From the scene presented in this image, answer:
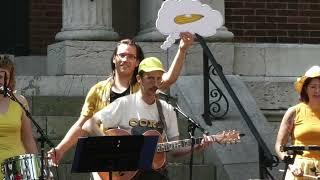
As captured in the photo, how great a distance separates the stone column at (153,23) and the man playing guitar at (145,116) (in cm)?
397

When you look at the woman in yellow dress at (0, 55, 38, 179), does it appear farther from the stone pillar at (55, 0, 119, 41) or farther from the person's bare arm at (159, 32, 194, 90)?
the stone pillar at (55, 0, 119, 41)

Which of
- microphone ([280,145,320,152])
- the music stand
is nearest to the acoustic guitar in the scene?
the music stand

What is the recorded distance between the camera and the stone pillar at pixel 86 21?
35.8ft

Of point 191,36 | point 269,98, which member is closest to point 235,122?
point 269,98

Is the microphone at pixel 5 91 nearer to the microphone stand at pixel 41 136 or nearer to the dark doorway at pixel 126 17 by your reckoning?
the microphone stand at pixel 41 136

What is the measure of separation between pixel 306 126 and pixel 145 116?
4.83 ft

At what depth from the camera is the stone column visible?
11.1 meters

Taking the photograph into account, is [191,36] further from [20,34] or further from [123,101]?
[20,34]

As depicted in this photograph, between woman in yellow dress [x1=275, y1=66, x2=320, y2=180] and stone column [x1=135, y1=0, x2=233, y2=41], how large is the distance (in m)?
3.19

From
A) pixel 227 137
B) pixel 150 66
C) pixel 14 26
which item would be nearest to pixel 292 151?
pixel 227 137

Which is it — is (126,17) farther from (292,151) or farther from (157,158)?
(157,158)

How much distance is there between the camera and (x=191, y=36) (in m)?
7.86

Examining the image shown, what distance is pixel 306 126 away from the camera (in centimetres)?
787

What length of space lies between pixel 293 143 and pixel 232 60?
129 inches
